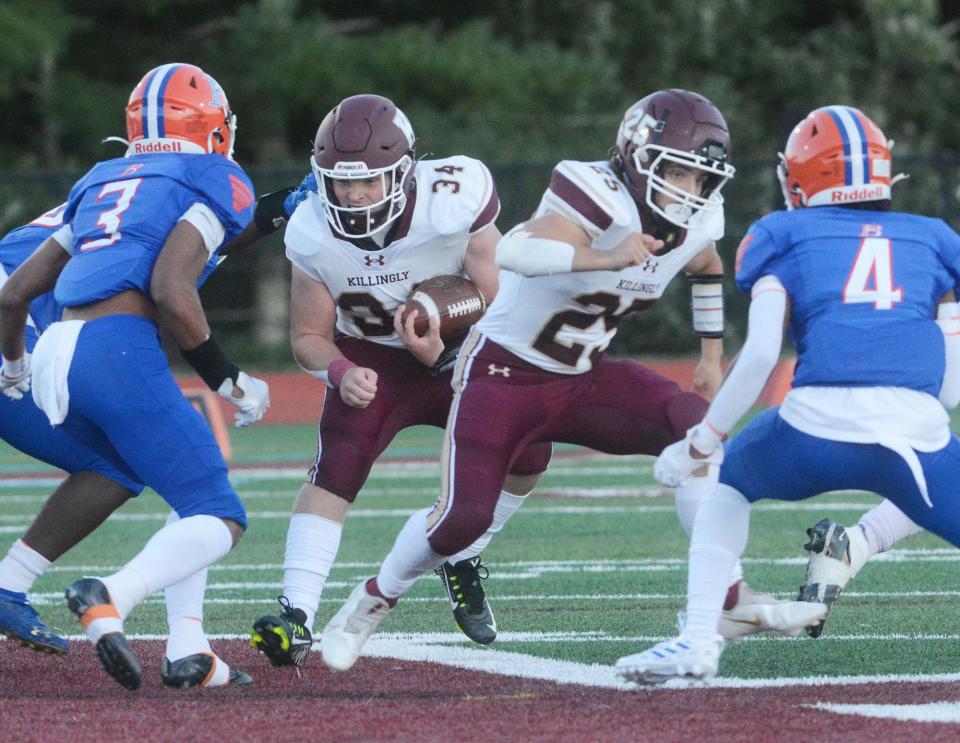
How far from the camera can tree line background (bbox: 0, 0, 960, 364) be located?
16.3m

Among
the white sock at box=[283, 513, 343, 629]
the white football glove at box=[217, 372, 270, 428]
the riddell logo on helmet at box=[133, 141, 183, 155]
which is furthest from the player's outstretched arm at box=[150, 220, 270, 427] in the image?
the white sock at box=[283, 513, 343, 629]

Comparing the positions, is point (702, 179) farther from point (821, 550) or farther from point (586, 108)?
point (586, 108)

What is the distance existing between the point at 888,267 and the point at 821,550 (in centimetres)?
107

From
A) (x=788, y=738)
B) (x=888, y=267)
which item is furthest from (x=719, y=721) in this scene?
(x=888, y=267)

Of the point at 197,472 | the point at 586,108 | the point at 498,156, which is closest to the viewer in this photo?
the point at 197,472

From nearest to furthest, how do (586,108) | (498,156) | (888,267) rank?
(888,267) → (498,156) → (586,108)

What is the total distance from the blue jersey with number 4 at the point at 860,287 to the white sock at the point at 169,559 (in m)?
1.42

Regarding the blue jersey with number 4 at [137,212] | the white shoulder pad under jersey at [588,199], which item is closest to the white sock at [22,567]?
the blue jersey with number 4 at [137,212]

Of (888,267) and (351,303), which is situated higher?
(888,267)

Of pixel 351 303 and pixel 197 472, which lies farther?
pixel 351 303

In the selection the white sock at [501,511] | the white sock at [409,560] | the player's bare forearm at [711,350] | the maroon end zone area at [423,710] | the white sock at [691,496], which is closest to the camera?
the maroon end zone area at [423,710]

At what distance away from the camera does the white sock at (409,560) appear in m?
4.56

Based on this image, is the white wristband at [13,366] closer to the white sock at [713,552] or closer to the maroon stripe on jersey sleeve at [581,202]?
the maroon stripe on jersey sleeve at [581,202]

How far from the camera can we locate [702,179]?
4.44 metres
